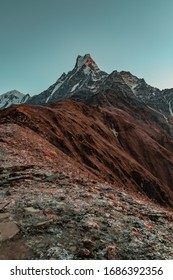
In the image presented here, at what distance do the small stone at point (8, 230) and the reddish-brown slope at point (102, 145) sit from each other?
2445 centimetres

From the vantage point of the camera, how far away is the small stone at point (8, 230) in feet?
41.5

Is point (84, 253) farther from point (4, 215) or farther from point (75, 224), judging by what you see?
point (4, 215)

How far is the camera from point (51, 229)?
13.4 meters

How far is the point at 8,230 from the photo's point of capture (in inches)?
516

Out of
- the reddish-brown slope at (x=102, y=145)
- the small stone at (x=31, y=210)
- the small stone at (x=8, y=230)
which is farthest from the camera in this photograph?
the reddish-brown slope at (x=102, y=145)

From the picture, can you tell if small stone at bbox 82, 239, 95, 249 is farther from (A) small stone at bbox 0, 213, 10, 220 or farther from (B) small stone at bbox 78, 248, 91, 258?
(A) small stone at bbox 0, 213, 10, 220

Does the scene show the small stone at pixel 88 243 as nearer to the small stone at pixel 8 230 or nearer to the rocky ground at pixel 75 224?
the rocky ground at pixel 75 224

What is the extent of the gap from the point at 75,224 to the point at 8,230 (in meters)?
2.68

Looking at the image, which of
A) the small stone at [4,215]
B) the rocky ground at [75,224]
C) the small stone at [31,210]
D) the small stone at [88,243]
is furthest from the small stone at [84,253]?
the small stone at [4,215]

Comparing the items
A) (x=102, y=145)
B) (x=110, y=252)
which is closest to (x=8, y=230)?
(x=110, y=252)

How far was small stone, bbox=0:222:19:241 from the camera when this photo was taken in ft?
41.5

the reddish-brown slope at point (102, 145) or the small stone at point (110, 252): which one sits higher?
the reddish-brown slope at point (102, 145)

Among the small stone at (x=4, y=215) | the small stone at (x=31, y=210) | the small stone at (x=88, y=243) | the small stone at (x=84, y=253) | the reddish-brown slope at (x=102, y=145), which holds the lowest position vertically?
the small stone at (x=84, y=253)
